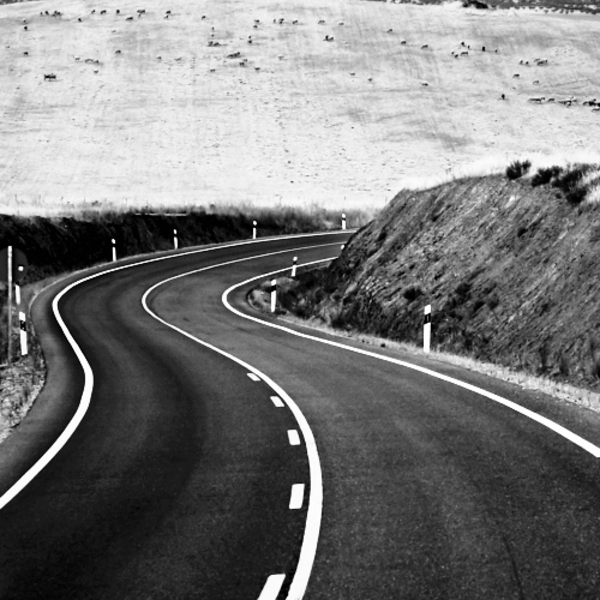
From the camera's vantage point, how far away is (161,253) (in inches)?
1797

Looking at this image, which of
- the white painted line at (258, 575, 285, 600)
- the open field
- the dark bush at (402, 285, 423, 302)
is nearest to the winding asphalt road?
the white painted line at (258, 575, 285, 600)

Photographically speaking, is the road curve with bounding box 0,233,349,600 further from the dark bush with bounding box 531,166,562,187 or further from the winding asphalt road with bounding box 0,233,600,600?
the dark bush with bounding box 531,166,562,187

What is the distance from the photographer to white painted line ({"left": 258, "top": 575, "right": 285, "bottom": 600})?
6430 mm

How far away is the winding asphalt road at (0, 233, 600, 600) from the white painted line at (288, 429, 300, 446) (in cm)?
5

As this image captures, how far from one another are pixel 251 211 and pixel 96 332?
94.9 feet

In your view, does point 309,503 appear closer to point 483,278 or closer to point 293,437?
point 293,437

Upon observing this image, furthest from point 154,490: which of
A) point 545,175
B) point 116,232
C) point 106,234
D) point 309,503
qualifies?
point 116,232

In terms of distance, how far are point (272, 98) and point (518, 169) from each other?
6048cm

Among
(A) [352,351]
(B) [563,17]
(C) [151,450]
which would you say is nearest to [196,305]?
(A) [352,351]

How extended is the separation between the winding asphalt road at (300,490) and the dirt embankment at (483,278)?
2555 mm

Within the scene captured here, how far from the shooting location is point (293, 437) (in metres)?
11.8

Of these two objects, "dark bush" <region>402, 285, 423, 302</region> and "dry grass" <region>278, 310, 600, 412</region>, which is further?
"dark bush" <region>402, 285, 423, 302</region>

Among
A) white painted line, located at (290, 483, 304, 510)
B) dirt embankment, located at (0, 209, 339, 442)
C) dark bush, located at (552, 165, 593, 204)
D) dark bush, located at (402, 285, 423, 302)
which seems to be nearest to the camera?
white painted line, located at (290, 483, 304, 510)

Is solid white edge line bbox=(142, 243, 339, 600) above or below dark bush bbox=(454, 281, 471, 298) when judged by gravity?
below
